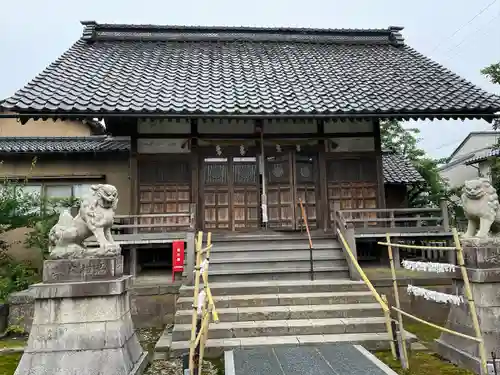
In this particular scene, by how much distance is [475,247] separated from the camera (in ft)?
18.0

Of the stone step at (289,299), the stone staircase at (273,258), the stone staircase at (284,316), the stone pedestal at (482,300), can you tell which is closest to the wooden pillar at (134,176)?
the stone staircase at (273,258)

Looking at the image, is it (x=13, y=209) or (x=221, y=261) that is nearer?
(x=221, y=261)

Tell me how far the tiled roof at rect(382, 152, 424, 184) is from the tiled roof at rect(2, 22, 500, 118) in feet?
13.9

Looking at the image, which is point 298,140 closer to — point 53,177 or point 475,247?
point 475,247

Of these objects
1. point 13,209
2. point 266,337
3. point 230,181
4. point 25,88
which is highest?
point 25,88

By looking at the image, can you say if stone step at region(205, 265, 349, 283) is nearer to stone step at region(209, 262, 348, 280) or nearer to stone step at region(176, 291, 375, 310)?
stone step at region(209, 262, 348, 280)

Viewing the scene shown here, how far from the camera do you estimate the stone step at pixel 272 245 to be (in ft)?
31.0

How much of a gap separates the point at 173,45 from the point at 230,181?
699cm

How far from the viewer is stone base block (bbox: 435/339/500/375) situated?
5062 mm

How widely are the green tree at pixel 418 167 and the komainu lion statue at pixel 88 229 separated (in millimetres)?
14420

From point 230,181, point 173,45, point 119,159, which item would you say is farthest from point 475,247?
point 173,45

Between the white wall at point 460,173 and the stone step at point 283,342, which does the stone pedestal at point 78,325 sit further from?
the white wall at point 460,173

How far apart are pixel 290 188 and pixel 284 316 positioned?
505 centimetres

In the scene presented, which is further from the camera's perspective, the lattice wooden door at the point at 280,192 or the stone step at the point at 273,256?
the lattice wooden door at the point at 280,192
